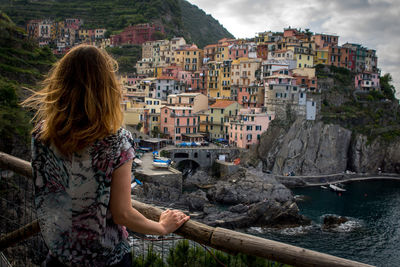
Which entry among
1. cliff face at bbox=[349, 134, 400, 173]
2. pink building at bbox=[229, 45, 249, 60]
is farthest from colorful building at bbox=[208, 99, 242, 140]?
cliff face at bbox=[349, 134, 400, 173]

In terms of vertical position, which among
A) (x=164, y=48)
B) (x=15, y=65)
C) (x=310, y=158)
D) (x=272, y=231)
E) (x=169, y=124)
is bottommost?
(x=272, y=231)

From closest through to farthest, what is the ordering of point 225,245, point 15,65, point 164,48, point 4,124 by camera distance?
point 225,245 → point 4,124 → point 15,65 → point 164,48

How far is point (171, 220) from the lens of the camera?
1955mm

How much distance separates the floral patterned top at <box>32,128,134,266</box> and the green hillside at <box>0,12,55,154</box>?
13.3 metres

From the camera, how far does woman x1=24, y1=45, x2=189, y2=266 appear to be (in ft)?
5.09

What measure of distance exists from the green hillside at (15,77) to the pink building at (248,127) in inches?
689

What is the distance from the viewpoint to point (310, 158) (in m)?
36.1

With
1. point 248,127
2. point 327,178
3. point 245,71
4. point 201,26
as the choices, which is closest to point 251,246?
point 248,127

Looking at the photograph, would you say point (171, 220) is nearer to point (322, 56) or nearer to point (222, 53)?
point (222, 53)

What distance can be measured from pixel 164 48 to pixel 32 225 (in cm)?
5318

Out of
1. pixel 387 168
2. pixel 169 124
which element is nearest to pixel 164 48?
pixel 169 124

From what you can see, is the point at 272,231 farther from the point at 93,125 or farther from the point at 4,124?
the point at 93,125

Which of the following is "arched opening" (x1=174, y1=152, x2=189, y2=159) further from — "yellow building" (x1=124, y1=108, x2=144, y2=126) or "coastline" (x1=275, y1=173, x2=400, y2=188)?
"coastline" (x1=275, y1=173, x2=400, y2=188)

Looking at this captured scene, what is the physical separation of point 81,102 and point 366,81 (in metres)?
48.2
